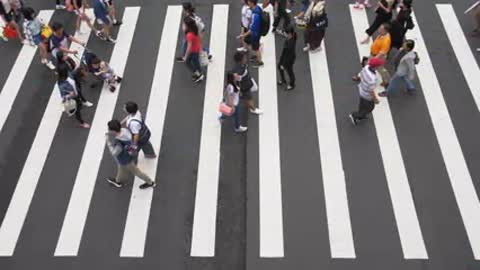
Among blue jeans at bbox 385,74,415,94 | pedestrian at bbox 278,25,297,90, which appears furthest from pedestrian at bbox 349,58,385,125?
pedestrian at bbox 278,25,297,90

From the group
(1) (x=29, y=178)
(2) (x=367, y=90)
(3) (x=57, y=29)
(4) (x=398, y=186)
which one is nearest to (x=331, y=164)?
(4) (x=398, y=186)

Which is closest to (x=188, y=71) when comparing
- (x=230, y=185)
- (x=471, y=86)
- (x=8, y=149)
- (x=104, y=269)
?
(x=230, y=185)

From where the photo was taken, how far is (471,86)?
40.4 feet

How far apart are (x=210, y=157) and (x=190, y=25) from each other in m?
3.16

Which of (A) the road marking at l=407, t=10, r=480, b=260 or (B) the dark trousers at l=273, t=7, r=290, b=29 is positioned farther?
(B) the dark trousers at l=273, t=7, r=290, b=29

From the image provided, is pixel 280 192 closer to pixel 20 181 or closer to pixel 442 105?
pixel 442 105

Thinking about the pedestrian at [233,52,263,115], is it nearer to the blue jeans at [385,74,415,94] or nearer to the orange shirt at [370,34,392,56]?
the orange shirt at [370,34,392,56]

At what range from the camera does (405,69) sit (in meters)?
11.5

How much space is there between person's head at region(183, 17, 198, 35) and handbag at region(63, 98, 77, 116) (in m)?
3.17

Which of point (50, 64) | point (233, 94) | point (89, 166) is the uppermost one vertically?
point (50, 64)

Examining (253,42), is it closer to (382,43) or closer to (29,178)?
(382,43)

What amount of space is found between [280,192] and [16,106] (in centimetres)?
733

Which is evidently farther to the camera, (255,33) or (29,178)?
(255,33)

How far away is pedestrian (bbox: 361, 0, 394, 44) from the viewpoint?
12.6m
